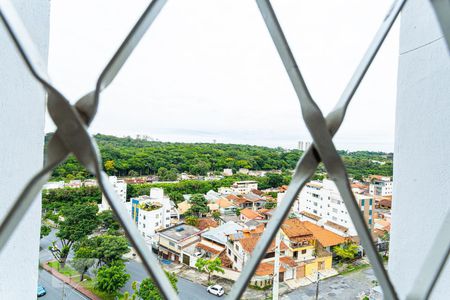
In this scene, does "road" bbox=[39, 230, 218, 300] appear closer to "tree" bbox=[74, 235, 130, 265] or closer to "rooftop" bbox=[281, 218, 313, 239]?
"tree" bbox=[74, 235, 130, 265]

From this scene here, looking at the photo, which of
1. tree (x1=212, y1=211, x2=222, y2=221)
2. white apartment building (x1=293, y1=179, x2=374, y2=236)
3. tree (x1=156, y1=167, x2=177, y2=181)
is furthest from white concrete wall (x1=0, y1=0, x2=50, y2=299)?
white apartment building (x1=293, y1=179, x2=374, y2=236)

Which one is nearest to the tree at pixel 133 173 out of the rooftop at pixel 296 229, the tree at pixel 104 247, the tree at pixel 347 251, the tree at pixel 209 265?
the tree at pixel 104 247

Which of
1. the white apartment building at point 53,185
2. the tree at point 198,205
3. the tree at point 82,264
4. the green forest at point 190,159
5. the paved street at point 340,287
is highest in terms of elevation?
the green forest at point 190,159

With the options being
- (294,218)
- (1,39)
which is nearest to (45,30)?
(1,39)

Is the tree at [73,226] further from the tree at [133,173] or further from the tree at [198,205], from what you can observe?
the tree at [198,205]

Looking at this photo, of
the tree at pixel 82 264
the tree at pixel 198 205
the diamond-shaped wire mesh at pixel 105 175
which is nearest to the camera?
the diamond-shaped wire mesh at pixel 105 175

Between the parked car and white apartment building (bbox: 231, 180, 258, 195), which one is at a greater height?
white apartment building (bbox: 231, 180, 258, 195)

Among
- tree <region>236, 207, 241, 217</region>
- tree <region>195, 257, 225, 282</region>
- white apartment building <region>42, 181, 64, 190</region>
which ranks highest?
white apartment building <region>42, 181, 64, 190</region>
